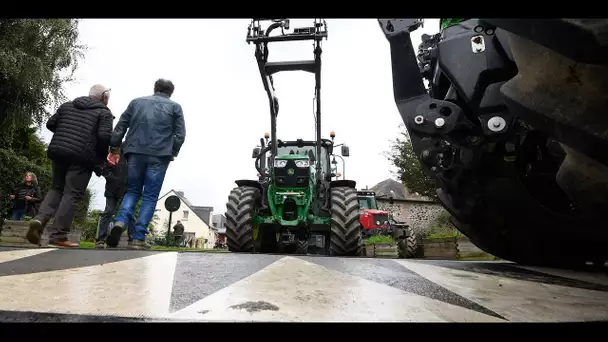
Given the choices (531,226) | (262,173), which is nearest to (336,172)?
(262,173)

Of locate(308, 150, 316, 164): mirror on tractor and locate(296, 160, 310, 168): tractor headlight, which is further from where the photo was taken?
locate(308, 150, 316, 164): mirror on tractor

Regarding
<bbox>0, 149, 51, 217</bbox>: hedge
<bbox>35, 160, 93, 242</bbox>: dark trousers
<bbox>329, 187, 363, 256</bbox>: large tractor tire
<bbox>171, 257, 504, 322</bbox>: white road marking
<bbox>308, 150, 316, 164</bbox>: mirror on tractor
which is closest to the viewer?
<bbox>171, 257, 504, 322</bbox>: white road marking

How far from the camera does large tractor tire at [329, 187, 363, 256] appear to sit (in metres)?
5.71

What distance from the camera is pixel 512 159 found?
6.73 ft

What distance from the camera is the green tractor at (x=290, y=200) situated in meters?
5.80

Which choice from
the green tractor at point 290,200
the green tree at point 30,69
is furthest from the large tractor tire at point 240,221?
the green tree at point 30,69

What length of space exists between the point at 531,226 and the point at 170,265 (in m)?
1.95

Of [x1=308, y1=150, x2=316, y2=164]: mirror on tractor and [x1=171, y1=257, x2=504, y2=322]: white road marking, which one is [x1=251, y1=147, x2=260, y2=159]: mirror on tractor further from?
[x1=171, y1=257, x2=504, y2=322]: white road marking

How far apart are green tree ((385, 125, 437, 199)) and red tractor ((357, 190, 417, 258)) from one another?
198 inches

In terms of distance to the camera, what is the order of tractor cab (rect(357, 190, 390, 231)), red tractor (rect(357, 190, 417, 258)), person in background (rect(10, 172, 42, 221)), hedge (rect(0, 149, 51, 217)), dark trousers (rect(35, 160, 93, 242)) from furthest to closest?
hedge (rect(0, 149, 51, 217)) → tractor cab (rect(357, 190, 390, 231)) → red tractor (rect(357, 190, 417, 258)) → person in background (rect(10, 172, 42, 221)) → dark trousers (rect(35, 160, 93, 242))

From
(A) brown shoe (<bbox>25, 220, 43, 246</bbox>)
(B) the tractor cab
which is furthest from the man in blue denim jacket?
(B) the tractor cab

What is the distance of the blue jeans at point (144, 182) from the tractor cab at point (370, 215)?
8.51 m

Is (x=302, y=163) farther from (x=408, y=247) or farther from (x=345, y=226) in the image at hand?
(x=408, y=247)
